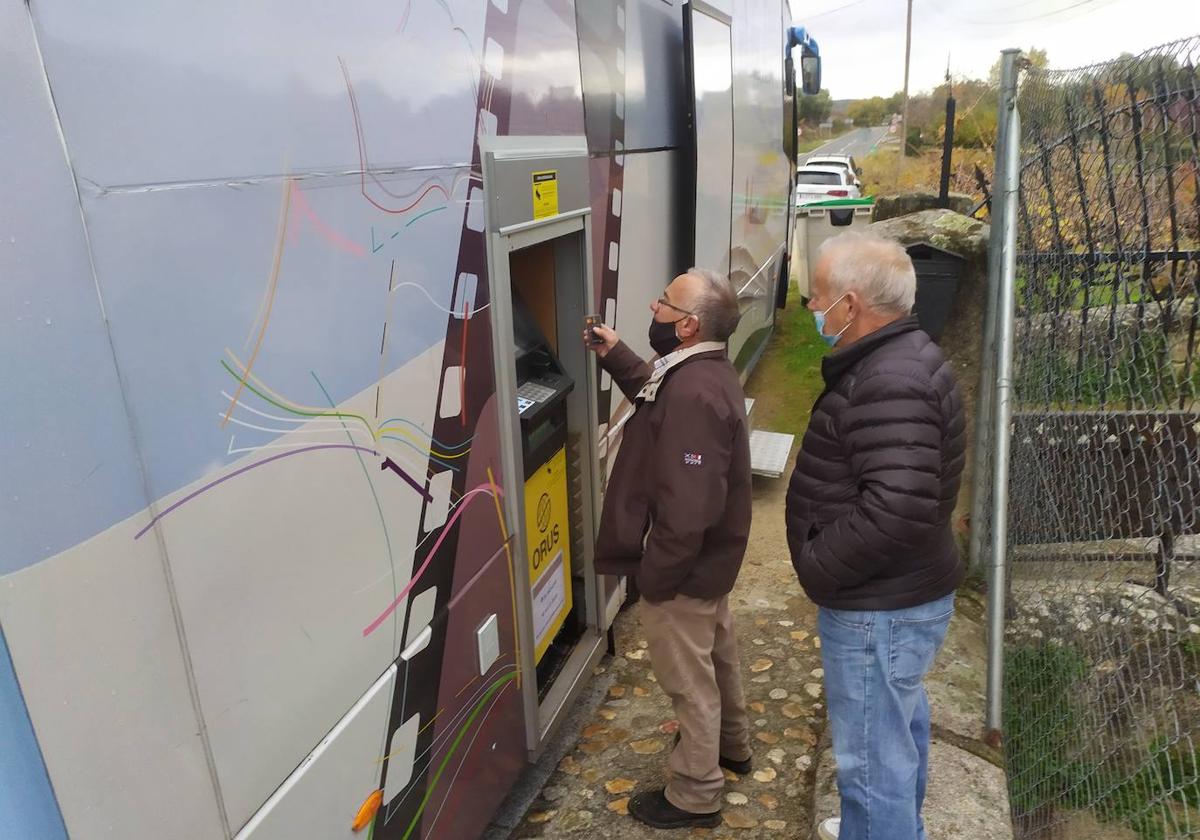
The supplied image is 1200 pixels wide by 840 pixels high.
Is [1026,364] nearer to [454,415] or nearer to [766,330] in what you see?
[454,415]

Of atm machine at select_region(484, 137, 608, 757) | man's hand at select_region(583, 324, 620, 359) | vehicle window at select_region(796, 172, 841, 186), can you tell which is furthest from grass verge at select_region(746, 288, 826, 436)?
vehicle window at select_region(796, 172, 841, 186)

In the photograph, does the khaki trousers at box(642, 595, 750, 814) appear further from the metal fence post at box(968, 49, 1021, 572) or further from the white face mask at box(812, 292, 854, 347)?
the metal fence post at box(968, 49, 1021, 572)

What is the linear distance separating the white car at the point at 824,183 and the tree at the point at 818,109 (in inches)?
1468

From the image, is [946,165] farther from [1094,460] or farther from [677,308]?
[677,308]

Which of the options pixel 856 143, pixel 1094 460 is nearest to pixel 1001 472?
pixel 1094 460

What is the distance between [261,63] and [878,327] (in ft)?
4.99

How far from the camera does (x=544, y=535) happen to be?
3039 mm

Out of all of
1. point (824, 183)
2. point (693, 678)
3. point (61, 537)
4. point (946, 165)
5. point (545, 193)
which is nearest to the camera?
point (61, 537)

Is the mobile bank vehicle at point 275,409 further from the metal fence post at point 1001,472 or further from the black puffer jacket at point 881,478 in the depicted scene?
the metal fence post at point 1001,472

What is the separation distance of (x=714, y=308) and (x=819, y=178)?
1772cm

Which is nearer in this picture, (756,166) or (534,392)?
(534,392)

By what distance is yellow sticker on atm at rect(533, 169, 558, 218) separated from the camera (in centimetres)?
251

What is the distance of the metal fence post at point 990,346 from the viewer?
3.57 metres

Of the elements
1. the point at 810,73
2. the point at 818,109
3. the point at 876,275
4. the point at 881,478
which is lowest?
the point at 881,478
